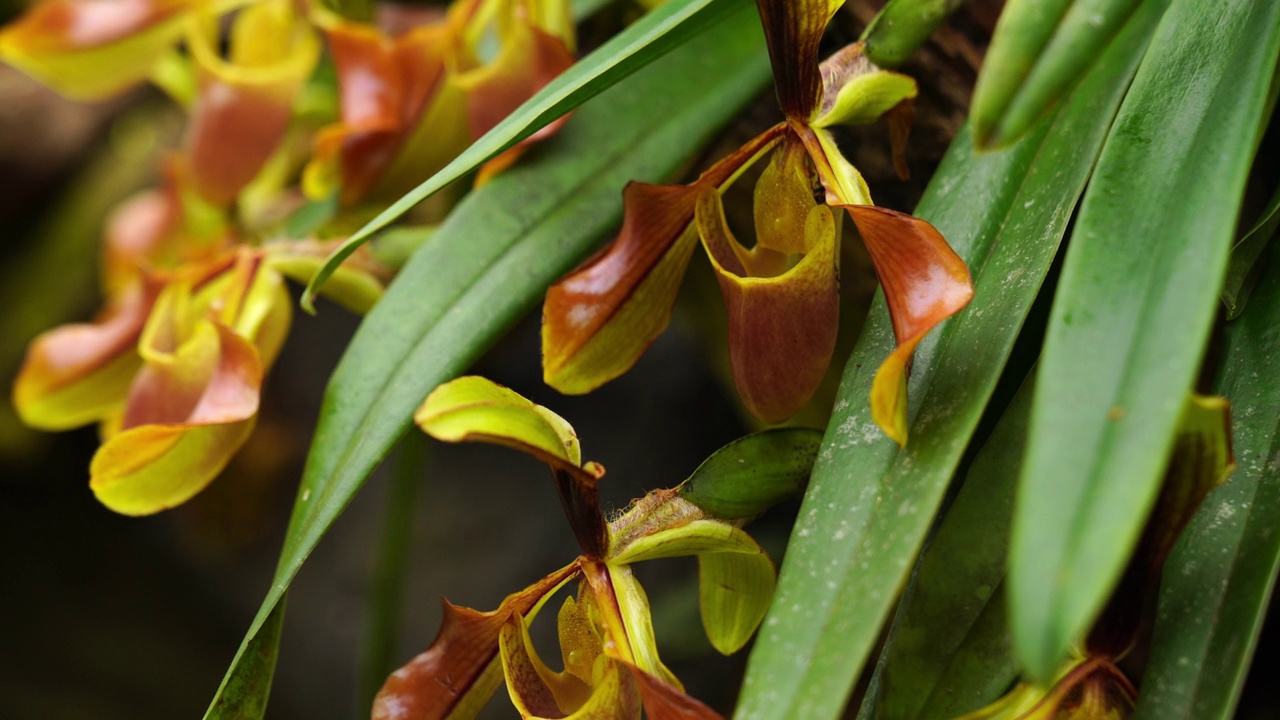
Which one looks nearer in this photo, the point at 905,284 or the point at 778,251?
the point at 905,284

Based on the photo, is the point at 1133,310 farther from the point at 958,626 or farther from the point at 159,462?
the point at 159,462

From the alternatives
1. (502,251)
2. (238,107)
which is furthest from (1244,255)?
(238,107)

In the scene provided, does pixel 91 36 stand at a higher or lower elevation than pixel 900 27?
higher

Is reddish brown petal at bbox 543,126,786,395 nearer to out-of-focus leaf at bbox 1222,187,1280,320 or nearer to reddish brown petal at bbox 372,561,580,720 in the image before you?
reddish brown petal at bbox 372,561,580,720

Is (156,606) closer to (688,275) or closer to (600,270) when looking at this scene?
(688,275)

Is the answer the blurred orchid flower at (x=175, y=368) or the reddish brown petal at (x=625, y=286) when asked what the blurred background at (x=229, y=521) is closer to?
the blurred orchid flower at (x=175, y=368)

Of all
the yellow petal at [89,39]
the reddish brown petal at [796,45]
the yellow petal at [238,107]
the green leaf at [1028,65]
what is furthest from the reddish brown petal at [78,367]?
the green leaf at [1028,65]
